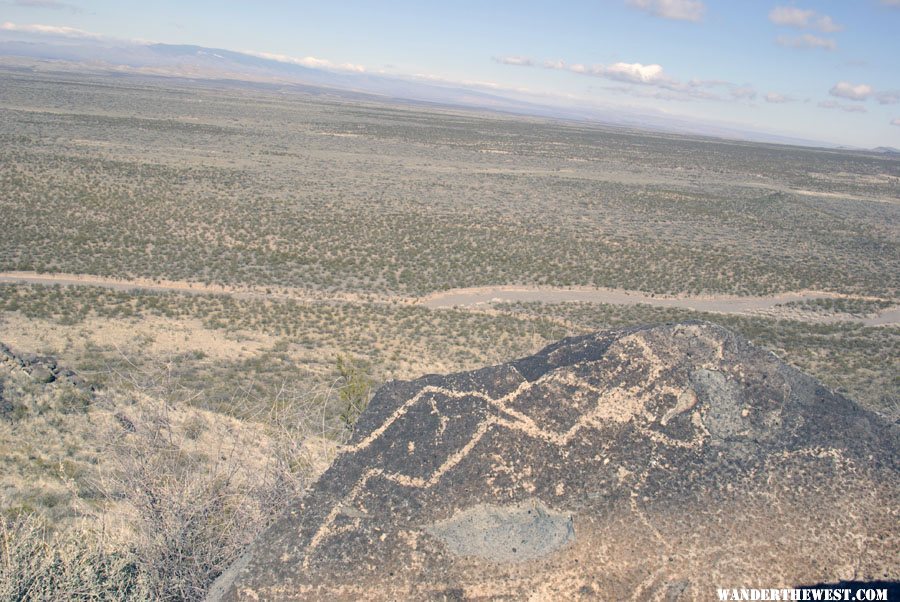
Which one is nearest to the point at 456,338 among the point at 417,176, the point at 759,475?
the point at 759,475

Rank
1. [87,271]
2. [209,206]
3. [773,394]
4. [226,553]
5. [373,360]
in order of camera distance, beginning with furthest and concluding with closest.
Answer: [209,206]
[87,271]
[373,360]
[226,553]
[773,394]

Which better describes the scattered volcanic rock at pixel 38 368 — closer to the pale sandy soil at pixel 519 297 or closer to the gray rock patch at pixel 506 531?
the pale sandy soil at pixel 519 297

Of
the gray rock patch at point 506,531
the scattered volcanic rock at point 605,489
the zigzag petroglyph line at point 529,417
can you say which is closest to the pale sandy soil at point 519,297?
the zigzag petroglyph line at point 529,417

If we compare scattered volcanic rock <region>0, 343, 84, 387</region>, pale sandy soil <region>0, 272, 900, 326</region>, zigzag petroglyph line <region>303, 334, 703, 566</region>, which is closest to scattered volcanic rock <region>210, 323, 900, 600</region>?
zigzag petroglyph line <region>303, 334, 703, 566</region>

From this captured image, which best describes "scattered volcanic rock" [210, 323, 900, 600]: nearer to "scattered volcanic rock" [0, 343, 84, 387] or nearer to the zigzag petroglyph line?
the zigzag petroglyph line

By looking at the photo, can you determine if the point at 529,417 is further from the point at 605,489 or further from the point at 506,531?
the point at 506,531

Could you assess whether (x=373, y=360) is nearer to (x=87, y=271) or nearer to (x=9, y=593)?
(x=9, y=593)
